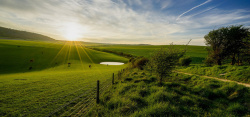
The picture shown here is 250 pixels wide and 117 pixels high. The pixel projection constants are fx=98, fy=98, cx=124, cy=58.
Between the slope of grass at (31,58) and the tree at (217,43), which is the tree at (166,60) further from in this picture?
the slope of grass at (31,58)

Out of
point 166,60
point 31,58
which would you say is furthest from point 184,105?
point 31,58

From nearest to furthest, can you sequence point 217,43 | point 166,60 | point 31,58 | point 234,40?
point 166,60 → point 234,40 → point 217,43 → point 31,58

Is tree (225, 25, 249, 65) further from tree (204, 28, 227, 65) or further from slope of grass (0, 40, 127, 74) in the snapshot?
slope of grass (0, 40, 127, 74)

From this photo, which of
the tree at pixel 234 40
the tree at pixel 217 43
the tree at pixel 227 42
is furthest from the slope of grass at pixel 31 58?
the tree at pixel 234 40

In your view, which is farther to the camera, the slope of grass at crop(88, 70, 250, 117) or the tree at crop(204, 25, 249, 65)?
the tree at crop(204, 25, 249, 65)

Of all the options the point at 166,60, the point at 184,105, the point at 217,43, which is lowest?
the point at 184,105

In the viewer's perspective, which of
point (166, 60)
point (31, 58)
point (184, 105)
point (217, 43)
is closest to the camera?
point (184, 105)

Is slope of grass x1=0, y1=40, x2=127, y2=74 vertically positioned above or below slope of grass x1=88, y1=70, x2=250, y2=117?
below

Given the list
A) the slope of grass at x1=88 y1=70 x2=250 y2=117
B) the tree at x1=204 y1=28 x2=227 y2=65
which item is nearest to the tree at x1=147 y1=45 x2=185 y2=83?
the slope of grass at x1=88 y1=70 x2=250 y2=117

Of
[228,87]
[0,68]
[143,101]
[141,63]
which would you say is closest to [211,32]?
[141,63]

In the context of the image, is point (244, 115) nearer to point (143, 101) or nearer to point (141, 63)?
point (143, 101)

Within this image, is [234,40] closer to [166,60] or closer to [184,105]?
[166,60]

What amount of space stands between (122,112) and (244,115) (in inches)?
285

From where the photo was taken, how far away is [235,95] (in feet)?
25.8
